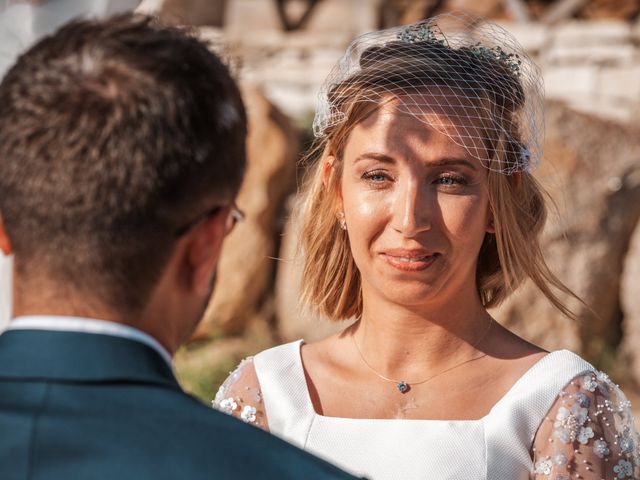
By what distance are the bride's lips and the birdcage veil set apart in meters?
0.28

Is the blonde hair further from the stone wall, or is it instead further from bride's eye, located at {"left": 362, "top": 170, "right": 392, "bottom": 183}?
the stone wall

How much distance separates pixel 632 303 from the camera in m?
6.96

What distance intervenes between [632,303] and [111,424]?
244 inches

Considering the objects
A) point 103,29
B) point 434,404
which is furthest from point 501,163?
point 103,29

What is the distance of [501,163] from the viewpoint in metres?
2.62

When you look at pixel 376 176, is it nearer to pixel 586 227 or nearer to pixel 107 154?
pixel 107 154

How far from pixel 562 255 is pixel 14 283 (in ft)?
18.9

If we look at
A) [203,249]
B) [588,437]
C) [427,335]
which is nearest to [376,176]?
[427,335]

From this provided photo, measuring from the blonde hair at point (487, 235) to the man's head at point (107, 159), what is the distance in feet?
4.50

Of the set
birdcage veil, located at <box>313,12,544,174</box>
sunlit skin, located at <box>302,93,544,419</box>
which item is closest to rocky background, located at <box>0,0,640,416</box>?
birdcage veil, located at <box>313,12,544,174</box>

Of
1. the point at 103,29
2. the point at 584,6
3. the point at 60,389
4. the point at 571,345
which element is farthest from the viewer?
the point at 584,6

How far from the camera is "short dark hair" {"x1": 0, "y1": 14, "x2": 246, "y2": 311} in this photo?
51.4 inches

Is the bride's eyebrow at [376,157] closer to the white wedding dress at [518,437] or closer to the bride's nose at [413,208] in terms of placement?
the bride's nose at [413,208]

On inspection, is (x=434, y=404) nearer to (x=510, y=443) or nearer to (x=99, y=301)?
(x=510, y=443)
